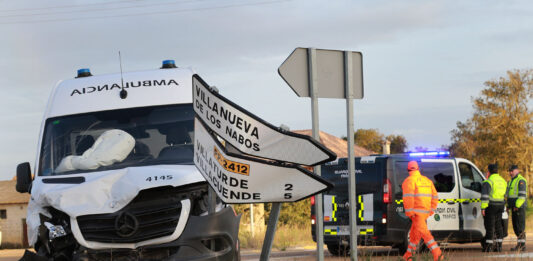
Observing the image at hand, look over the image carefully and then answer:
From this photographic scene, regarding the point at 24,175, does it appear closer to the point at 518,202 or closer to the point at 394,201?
the point at 394,201

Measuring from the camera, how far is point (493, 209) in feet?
58.7

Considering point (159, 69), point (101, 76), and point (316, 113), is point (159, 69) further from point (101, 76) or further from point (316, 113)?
point (316, 113)

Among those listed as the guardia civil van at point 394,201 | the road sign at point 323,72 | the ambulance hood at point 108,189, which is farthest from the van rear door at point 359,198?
the ambulance hood at point 108,189

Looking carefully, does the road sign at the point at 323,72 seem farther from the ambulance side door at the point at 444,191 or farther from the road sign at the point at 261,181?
the ambulance side door at the point at 444,191

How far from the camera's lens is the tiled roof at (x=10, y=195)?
168 ft

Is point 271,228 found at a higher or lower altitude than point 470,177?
lower

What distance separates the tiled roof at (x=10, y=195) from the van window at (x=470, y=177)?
3648cm

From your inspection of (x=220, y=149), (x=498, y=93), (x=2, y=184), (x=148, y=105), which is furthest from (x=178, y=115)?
(x=2, y=184)

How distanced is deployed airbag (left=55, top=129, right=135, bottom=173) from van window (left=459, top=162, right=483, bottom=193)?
9.39 meters

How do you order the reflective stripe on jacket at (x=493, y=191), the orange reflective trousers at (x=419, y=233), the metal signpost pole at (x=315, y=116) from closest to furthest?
the metal signpost pole at (x=315, y=116), the orange reflective trousers at (x=419, y=233), the reflective stripe on jacket at (x=493, y=191)

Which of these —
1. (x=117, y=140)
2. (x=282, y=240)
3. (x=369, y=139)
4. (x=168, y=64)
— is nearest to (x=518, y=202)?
(x=282, y=240)

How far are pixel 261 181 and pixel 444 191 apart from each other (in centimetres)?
1064

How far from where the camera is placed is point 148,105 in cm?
1077

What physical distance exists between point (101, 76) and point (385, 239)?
7.18 m
